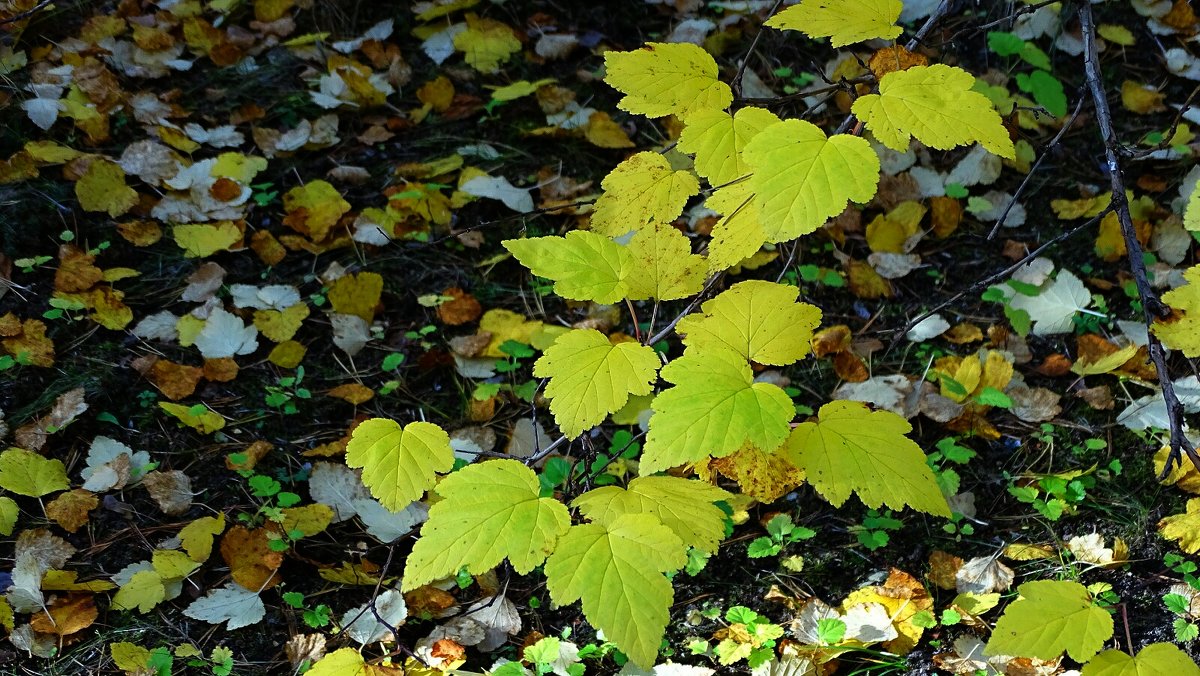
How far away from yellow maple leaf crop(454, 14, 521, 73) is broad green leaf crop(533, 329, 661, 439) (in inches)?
90.1

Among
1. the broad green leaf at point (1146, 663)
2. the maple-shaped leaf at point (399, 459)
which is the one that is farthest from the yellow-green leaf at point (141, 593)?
the broad green leaf at point (1146, 663)

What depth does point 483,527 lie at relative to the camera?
1111 mm

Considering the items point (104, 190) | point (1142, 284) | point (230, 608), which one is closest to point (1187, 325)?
point (1142, 284)

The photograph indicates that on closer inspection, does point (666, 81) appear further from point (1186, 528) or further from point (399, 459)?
point (1186, 528)

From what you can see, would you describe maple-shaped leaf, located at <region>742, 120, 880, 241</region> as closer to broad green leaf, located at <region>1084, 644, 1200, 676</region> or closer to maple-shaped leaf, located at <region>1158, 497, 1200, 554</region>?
broad green leaf, located at <region>1084, 644, 1200, 676</region>

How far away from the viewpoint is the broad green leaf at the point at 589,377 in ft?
3.84

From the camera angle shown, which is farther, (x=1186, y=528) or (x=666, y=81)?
(x=1186, y=528)

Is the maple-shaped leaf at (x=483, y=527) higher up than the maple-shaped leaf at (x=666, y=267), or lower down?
lower down

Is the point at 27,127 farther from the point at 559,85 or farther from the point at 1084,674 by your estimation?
the point at 1084,674

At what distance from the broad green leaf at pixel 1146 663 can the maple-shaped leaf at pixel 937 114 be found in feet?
2.49

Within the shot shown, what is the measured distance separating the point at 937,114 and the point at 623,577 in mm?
738

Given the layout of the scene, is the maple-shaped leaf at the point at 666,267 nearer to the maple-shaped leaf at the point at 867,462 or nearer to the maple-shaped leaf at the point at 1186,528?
the maple-shaped leaf at the point at 867,462

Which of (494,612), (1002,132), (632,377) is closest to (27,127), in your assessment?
(494,612)

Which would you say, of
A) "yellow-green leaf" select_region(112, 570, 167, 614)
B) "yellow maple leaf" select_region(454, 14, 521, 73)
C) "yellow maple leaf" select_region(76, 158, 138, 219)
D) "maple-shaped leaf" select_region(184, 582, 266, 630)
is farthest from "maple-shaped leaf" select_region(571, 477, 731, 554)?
"yellow maple leaf" select_region(454, 14, 521, 73)
